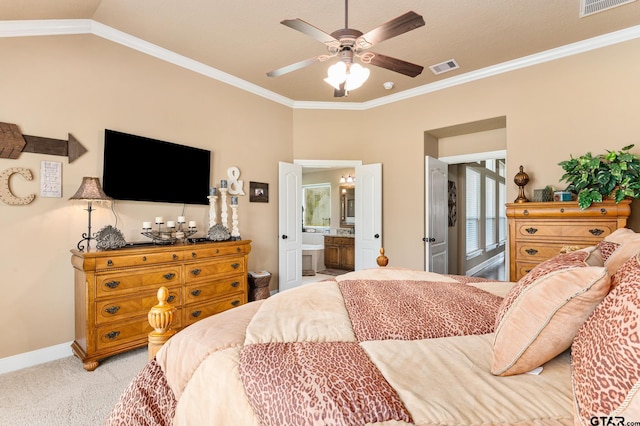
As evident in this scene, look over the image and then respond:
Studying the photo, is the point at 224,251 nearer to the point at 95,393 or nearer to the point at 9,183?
the point at 95,393

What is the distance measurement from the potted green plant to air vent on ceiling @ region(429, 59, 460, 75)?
1.77 meters

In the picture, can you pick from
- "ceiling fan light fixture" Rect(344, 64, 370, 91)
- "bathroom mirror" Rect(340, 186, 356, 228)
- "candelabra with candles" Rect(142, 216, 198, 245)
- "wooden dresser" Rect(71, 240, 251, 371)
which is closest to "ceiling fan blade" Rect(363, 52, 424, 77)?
"ceiling fan light fixture" Rect(344, 64, 370, 91)

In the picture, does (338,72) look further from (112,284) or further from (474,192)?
(474,192)

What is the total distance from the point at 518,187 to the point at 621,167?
3.43 feet

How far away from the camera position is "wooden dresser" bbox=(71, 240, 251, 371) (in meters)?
2.53

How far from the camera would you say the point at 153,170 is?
3352 mm

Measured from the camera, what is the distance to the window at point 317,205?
8102 mm

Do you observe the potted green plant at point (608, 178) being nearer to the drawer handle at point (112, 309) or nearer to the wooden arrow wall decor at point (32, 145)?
the drawer handle at point (112, 309)

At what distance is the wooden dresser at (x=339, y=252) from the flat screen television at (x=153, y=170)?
3.77 metres

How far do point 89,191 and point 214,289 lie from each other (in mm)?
1493

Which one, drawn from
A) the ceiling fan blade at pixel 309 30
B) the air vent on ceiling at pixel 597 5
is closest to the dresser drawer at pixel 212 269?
the ceiling fan blade at pixel 309 30

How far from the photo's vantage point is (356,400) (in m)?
0.80

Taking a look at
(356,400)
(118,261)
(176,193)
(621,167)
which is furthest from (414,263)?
(356,400)

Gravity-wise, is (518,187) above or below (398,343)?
above
